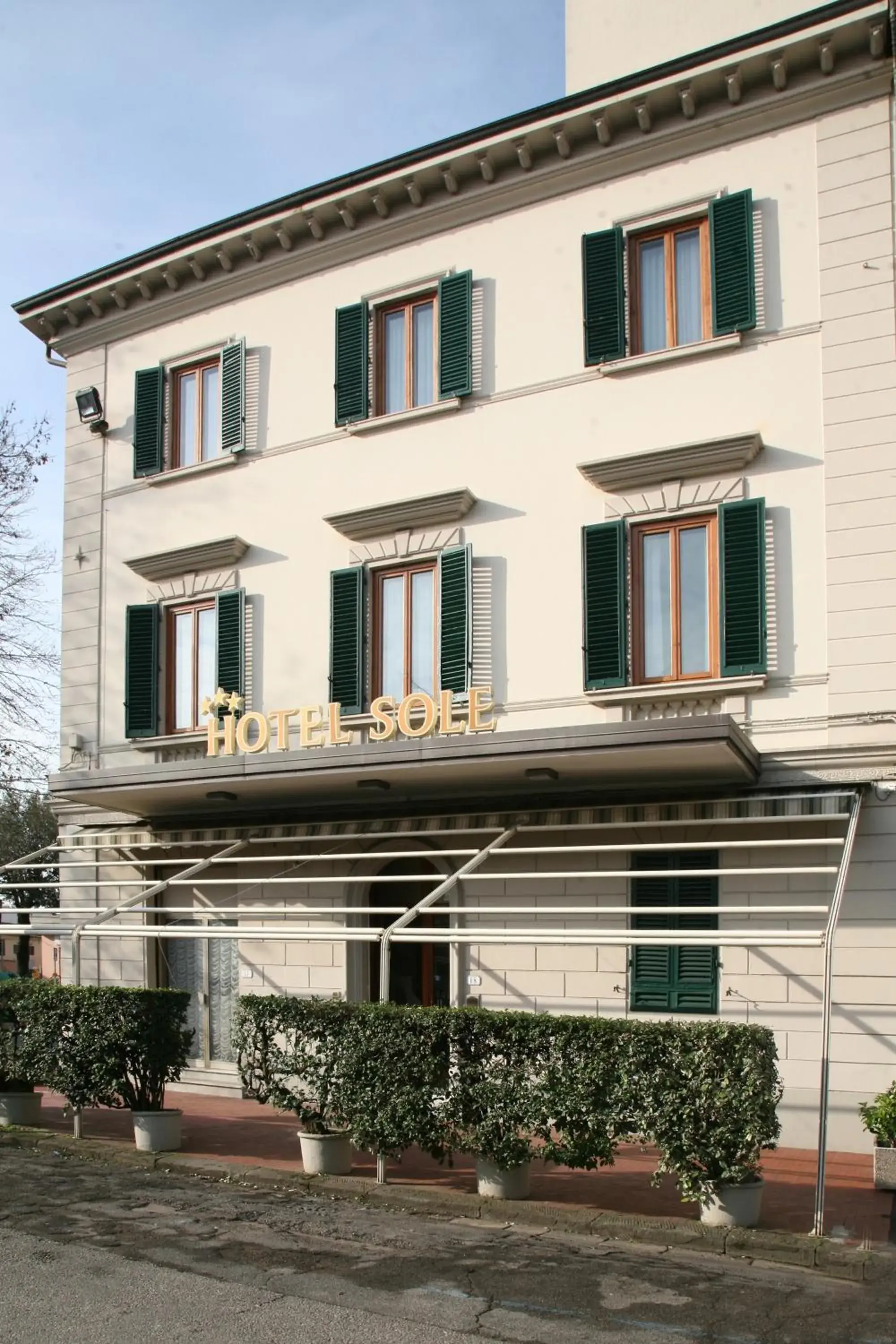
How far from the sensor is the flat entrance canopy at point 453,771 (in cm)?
1251

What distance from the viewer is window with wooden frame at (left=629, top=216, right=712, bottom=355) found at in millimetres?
14562

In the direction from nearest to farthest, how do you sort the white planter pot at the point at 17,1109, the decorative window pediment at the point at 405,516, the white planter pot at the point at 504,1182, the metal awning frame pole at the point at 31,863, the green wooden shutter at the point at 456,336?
the white planter pot at the point at 504,1182
the white planter pot at the point at 17,1109
the decorative window pediment at the point at 405,516
the green wooden shutter at the point at 456,336
the metal awning frame pole at the point at 31,863

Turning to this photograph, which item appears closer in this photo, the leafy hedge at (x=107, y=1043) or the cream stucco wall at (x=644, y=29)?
the leafy hedge at (x=107, y=1043)

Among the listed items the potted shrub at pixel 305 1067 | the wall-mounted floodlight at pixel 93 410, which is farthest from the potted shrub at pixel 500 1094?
the wall-mounted floodlight at pixel 93 410

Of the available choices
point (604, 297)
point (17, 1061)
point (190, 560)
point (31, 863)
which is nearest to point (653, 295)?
point (604, 297)

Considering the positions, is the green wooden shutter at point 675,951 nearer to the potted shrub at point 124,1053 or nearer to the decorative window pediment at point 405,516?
the decorative window pediment at point 405,516

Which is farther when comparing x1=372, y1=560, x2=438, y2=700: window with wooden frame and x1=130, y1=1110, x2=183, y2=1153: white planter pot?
x1=372, y1=560, x2=438, y2=700: window with wooden frame

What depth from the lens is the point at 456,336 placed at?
16000 mm

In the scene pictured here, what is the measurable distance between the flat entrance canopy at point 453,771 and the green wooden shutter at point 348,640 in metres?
1.24

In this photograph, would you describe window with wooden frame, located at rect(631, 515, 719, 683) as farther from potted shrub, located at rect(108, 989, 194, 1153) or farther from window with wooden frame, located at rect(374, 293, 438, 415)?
potted shrub, located at rect(108, 989, 194, 1153)

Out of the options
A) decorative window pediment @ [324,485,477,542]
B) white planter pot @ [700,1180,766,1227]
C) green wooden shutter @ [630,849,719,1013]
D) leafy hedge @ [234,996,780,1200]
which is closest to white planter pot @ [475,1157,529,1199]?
leafy hedge @ [234,996,780,1200]

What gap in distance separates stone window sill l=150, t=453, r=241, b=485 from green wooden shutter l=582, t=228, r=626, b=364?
5.21 metres

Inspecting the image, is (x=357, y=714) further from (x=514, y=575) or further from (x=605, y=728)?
(x=605, y=728)

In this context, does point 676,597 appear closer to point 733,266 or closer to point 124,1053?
point 733,266
